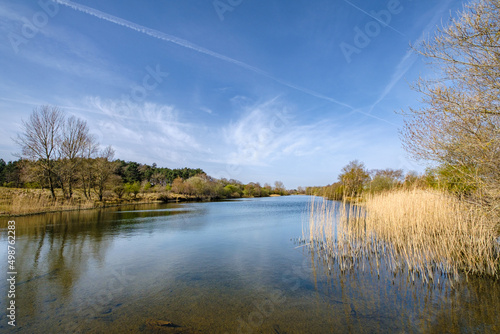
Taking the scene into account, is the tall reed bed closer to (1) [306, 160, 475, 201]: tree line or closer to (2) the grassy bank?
(1) [306, 160, 475, 201]: tree line

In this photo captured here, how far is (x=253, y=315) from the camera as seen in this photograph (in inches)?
147

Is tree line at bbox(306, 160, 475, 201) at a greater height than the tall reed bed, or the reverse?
tree line at bbox(306, 160, 475, 201)

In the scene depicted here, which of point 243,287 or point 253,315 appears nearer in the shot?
point 253,315

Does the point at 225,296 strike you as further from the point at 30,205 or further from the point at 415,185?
the point at 30,205

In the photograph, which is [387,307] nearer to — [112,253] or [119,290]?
[119,290]

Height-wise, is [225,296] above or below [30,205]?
below

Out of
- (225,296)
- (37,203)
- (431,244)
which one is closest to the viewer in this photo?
(225,296)

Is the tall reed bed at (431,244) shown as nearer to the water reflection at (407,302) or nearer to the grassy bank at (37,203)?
the water reflection at (407,302)

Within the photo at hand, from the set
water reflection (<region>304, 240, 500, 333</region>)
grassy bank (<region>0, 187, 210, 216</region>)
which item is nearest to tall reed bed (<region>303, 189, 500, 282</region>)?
water reflection (<region>304, 240, 500, 333</region>)

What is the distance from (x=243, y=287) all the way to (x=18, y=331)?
3.55m

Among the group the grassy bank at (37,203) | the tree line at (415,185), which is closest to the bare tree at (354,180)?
the tree line at (415,185)

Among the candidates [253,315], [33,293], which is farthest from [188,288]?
[33,293]

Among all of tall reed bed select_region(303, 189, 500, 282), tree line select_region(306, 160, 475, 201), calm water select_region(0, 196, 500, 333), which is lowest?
calm water select_region(0, 196, 500, 333)

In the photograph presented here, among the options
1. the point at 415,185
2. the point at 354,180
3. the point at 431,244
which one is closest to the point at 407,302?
the point at 431,244
